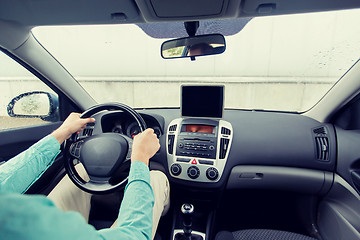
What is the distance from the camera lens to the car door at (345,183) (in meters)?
1.79

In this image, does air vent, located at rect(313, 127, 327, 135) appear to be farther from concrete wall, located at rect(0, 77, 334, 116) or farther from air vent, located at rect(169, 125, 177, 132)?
concrete wall, located at rect(0, 77, 334, 116)

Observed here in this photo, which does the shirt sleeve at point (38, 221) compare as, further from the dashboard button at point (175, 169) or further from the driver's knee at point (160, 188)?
the dashboard button at point (175, 169)

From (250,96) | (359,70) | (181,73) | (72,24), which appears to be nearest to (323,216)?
(359,70)

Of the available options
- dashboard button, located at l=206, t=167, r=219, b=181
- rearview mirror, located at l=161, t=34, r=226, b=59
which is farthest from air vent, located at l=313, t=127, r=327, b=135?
rearview mirror, located at l=161, t=34, r=226, b=59

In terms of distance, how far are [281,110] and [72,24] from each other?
88.0 inches

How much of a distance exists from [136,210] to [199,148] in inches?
48.7

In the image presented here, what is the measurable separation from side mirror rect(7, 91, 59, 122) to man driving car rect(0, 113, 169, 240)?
33.2 inches

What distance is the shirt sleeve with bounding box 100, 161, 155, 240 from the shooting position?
78cm

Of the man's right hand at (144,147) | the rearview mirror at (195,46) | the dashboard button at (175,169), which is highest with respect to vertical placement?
the rearview mirror at (195,46)

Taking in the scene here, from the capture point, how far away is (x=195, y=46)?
1959 millimetres

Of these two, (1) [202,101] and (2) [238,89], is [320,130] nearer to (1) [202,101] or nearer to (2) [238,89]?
(1) [202,101]

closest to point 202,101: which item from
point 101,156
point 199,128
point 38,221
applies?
point 199,128

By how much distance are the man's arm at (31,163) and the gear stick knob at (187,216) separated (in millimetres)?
1148

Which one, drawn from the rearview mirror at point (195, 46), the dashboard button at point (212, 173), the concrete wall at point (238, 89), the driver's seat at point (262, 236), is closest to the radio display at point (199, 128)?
the dashboard button at point (212, 173)
